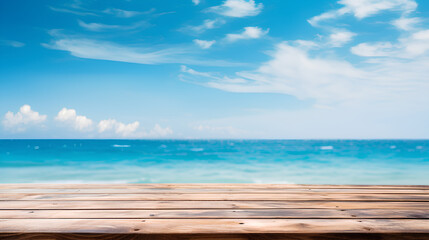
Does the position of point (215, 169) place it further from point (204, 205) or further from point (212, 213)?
point (212, 213)

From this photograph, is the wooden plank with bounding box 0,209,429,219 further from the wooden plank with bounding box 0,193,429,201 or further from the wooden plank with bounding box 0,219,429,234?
the wooden plank with bounding box 0,193,429,201

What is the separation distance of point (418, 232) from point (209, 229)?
995 mm

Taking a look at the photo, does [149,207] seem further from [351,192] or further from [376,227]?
[351,192]

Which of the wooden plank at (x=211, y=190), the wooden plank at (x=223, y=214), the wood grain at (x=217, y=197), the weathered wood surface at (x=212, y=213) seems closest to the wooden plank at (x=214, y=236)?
the weathered wood surface at (x=212, y=213)

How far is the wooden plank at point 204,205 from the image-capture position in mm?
1736

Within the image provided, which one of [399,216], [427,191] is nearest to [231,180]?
[427,191]

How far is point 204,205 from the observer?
1.79 metres

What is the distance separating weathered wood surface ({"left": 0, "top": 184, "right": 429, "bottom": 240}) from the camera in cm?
126

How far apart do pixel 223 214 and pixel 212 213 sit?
0.22 ft

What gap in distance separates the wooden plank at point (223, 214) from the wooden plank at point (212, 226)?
6 cm

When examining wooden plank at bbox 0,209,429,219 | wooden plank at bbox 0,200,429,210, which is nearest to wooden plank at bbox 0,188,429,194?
wooden plank at bbox 0,200,429,210

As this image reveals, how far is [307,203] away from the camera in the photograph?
1.87 meters

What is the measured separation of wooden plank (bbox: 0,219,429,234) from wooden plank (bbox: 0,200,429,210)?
0.99ft

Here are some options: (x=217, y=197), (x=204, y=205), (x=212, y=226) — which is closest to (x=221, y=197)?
(x=217, y=197)
